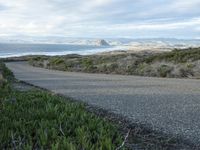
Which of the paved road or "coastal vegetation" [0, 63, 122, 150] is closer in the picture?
"coastal vegetation" [0, 63, 122, 150]

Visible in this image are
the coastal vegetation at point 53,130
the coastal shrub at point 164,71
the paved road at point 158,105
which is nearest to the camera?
the coastal vegetation at point 53,130

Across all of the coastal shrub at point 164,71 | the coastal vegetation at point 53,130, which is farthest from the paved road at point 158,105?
the coastal shrub at point 164,71

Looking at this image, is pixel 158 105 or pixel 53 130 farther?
pixel 158 105

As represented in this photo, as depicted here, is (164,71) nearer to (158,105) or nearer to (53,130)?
(158,105)

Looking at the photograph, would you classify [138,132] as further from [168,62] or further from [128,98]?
[168,62]

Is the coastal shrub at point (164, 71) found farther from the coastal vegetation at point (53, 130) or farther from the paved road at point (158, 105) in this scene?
the coastal vegetation at point (53, 130)

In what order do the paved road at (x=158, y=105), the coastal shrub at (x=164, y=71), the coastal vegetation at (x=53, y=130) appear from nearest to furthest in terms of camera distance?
1. the coastal vegetation at (x=53, y=130)
2. the paved road at (x=158, y=105)
3. the coastal shrub at (x=164, y=71)

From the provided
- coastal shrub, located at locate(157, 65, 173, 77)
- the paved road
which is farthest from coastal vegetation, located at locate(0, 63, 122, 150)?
coastal shrub, located at locate(157, 65, 173, 77)

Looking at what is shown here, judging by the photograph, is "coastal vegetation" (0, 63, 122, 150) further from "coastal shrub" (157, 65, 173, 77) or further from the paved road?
"coastal shrub" (157, 65, 173, 77)

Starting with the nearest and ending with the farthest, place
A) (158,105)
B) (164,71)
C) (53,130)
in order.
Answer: (53,130) < (158,105) < (164,71)

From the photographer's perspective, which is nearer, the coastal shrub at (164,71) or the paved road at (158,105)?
the paved road at (158,105)

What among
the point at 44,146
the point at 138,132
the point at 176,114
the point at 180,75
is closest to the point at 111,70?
the point at 180,75

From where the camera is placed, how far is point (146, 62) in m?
33.0

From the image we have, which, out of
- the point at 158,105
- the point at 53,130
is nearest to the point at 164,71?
the point at 158,105
